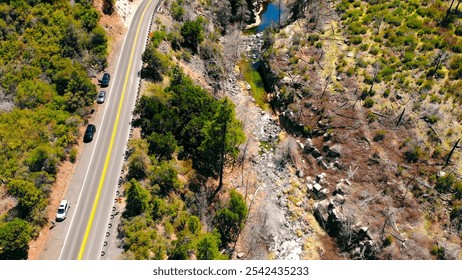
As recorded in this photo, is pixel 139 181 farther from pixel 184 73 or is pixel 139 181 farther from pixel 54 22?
pixel 54 22

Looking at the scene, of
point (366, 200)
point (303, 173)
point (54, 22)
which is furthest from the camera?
point (54, 22)

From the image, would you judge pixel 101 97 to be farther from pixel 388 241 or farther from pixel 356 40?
pixel 356 40

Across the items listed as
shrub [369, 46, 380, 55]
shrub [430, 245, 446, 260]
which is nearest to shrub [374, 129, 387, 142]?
shrub [430, 245, 446, 260]

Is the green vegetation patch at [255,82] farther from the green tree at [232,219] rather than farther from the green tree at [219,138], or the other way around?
the green tree at [232,219]

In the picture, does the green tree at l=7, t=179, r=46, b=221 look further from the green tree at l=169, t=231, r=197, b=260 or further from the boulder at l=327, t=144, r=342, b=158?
the boulder at l=327, t=144, r=342, b=158

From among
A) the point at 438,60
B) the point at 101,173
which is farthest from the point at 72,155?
the point at 438,60

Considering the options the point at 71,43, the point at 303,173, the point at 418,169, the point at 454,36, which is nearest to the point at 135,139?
the point at 71,43
